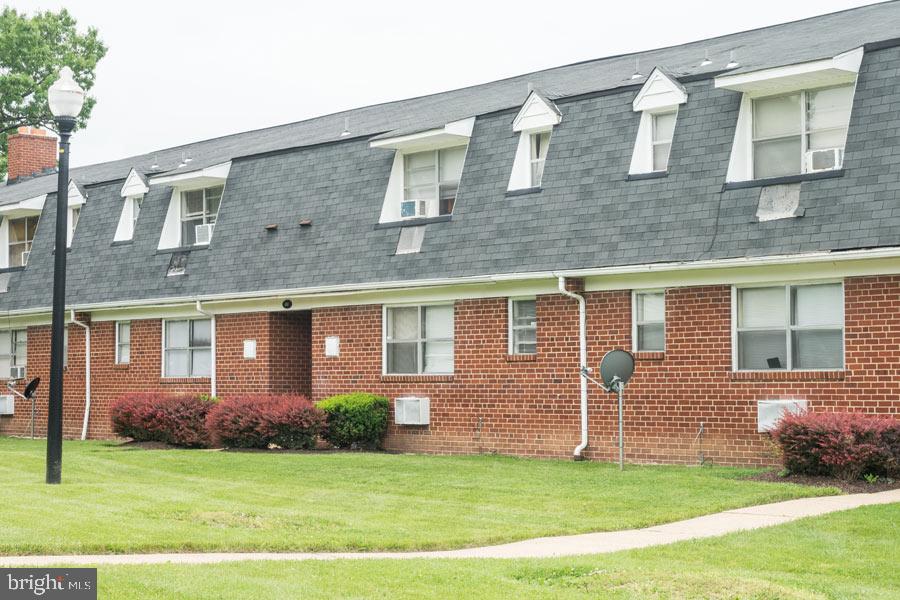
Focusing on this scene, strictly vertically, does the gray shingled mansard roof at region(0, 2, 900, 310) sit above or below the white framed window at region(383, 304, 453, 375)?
above

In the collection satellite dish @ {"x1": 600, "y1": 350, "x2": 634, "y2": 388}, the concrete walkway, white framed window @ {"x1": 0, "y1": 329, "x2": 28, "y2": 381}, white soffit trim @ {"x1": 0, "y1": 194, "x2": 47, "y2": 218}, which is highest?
white soffit trim @ {"x1": 0, "y1": 194, "x2": 47, "y2": 218}

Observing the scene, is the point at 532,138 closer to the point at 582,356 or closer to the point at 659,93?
the point at 659,93

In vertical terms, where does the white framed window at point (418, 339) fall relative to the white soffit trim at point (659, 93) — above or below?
below

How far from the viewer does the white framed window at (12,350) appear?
3133cm

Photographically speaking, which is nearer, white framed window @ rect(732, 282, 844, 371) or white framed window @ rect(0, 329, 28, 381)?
white framed window @ rect(732, 282, 844, 371)

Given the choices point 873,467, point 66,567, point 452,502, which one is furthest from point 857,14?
point 66,567

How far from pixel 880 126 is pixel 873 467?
182 inches

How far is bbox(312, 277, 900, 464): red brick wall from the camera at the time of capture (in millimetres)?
17422

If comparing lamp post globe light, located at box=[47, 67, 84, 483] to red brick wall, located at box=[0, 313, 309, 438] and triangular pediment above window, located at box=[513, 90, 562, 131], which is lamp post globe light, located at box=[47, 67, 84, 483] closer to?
triangular pediment above window, located at box=[513, 90, 562, 131]

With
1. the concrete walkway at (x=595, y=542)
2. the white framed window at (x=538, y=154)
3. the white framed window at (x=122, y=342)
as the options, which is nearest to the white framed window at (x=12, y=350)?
the white framed window at (x=122, y=342)

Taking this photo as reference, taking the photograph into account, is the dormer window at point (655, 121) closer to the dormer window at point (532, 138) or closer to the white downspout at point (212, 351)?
the dormer window at point (532, 138)

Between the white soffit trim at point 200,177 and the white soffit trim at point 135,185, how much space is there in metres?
1.06

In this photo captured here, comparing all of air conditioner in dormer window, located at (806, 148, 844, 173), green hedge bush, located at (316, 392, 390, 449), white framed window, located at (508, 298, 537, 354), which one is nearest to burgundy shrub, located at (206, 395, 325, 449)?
green hedge bush, located at (316, 392, 390, 449)

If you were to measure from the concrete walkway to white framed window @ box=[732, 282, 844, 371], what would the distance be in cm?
335
